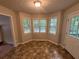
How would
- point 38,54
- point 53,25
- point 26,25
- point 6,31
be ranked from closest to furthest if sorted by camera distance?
point 38,54 → point 6,31 → point 53,25 → point 26,25

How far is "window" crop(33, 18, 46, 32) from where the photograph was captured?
5360 mm

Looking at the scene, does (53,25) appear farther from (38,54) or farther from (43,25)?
(38,54)

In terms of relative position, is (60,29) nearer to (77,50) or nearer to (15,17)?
(77,50)

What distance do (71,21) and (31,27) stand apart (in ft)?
9.98

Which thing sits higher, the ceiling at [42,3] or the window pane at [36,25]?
the ceiling at [42,3]

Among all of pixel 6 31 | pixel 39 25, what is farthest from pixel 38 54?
pixel 6 31

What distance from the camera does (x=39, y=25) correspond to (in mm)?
5438

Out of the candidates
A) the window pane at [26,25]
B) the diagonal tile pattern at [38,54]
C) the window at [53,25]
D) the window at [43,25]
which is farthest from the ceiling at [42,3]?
the diagonal tile pattern at [38,54]

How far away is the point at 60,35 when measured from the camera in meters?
4.36

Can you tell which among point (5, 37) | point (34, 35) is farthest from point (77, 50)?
point (5, 37)

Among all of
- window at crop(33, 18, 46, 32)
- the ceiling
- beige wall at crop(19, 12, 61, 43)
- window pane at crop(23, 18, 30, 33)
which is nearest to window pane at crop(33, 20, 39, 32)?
window at crop(33, 18, 46, 32)

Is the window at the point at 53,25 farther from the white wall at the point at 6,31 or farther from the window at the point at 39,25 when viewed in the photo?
the white wall at the point at 6,31

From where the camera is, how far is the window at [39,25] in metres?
5.36

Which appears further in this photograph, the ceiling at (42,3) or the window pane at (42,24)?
the window pane at (42,24)
